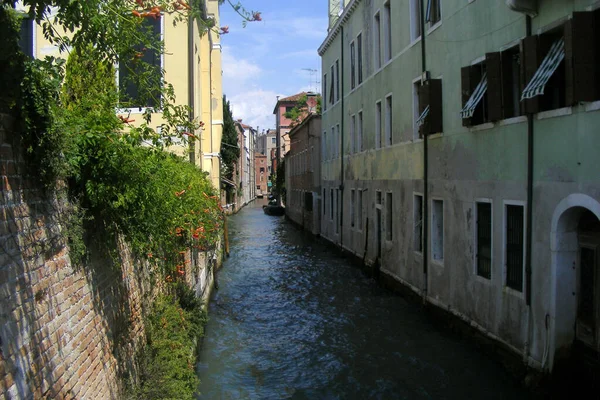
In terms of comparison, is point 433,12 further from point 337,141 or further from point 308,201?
point 308,201

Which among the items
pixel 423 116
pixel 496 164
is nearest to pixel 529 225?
pixel 496 164

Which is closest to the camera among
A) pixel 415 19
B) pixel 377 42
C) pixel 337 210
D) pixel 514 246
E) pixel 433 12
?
pixel 514 246

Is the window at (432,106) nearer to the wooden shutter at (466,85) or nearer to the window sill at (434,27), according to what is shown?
the window sill at (434,27)

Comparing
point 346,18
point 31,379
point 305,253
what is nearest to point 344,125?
point 346,18

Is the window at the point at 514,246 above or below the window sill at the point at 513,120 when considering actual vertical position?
below

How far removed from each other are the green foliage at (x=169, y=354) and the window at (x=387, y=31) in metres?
9.42

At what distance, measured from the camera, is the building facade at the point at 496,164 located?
23.0ft

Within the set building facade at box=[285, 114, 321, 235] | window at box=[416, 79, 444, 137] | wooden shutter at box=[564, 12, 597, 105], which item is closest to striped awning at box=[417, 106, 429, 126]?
window at box=[416, 79, 444, 137]

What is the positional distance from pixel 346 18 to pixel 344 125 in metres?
3.88

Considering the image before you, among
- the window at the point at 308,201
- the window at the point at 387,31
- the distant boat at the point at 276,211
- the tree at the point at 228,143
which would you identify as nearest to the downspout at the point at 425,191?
the window at the point at 387,31

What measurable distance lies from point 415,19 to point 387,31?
247cm

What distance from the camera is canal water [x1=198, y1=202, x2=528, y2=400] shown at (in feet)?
27.0

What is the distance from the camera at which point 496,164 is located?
8805mm

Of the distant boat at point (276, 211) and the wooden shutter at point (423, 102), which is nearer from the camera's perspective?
the wooden shutter at point (423, 102)
